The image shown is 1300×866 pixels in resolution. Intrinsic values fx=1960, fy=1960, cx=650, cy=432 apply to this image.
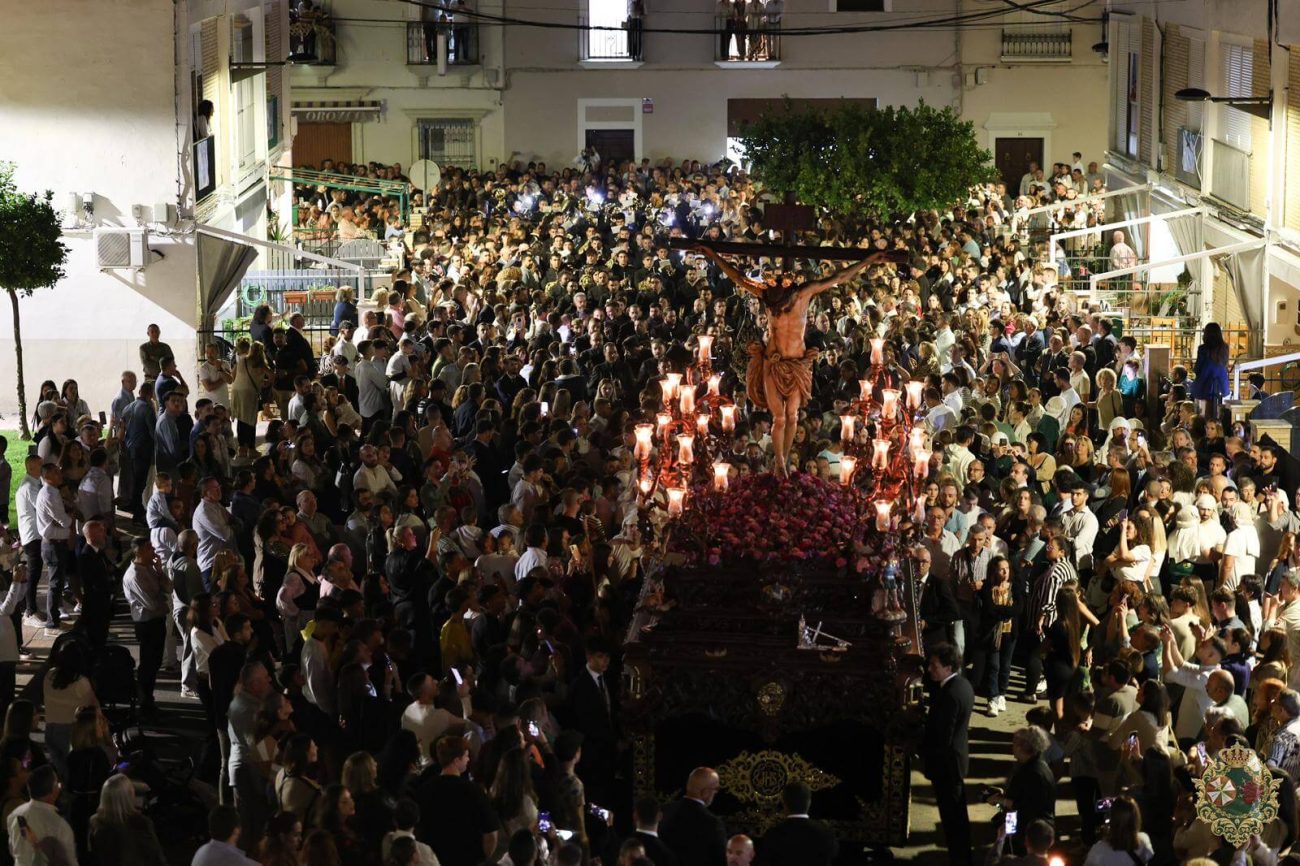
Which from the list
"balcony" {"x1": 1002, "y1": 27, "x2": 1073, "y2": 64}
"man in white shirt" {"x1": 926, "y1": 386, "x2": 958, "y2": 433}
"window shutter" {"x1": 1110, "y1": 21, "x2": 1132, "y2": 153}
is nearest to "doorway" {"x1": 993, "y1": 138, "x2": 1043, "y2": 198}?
"balcony" {"x1": 1002, "y1": 27, "x2": 1073, "y2": 64}

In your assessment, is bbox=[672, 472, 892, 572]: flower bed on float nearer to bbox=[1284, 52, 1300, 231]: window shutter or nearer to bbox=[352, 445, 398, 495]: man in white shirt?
bbox=[352, 445, 398, 495]: man in white shirt

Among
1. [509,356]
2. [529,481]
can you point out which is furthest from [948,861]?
[509,356]

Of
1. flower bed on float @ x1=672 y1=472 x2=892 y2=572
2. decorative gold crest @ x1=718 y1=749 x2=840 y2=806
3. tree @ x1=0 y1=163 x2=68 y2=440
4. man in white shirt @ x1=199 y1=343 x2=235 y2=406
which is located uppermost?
tree @ x1=0 y1=163 x2=68 y2=440

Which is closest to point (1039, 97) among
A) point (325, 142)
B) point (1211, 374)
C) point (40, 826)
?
point (325, 142)

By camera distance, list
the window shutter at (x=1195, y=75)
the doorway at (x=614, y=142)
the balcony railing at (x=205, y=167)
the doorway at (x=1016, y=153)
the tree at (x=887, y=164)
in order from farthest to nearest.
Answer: the doorway at (x=614, y=142)
the doorway at (x=1016, y=153)
the window shutter at (x=1195, y=75)
the tree at (x=887, y=164)
the balcony railing at (x=205, y=167)

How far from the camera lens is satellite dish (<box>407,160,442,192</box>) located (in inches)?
1532

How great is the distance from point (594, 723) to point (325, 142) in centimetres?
3063

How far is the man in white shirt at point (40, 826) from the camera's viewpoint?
9.39 m

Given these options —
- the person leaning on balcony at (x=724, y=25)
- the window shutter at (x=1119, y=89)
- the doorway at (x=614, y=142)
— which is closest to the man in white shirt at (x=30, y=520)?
the window shutter at (x=1119, y=89)

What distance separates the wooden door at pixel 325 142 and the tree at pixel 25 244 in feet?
60.7

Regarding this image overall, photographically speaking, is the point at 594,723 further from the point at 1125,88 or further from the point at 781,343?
the point at 1125,88

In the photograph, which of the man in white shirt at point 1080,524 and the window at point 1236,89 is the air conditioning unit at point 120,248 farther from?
the window at point 1236,89

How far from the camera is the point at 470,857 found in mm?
9516

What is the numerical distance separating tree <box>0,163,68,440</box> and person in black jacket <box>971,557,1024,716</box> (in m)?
12.1
